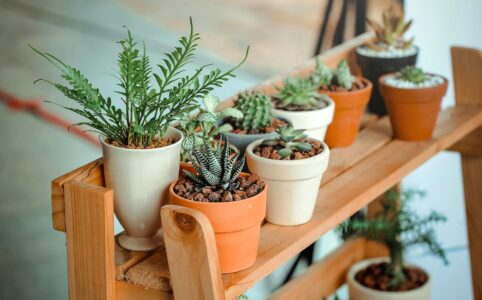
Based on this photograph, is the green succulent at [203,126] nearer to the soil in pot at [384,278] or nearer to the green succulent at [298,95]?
the green succulent at [298,95]

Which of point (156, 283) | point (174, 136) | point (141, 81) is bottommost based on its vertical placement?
point (156, 283)

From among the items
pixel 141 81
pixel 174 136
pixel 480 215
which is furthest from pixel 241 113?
pixel 480 215

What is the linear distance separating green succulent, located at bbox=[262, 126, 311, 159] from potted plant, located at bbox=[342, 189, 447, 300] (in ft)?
3.07

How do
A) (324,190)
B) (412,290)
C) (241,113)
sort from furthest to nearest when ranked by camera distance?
(412,290) < (324,190) < (241,113)

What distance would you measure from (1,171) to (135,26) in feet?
1.60

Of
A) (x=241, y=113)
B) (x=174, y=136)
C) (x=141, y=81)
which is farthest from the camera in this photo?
(x=241, y=113)

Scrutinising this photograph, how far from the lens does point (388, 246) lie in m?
2.40

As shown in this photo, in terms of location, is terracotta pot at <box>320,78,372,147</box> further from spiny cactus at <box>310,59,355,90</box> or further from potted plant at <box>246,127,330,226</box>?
potted plant at <box>246,127,330,226</box>

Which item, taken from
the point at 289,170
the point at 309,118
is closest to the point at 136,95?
the point at 289,170

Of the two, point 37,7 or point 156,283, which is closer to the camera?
point 156,283

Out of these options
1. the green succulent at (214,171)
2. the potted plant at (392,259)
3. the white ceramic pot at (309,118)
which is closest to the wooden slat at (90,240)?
the green succulent at (214,171)

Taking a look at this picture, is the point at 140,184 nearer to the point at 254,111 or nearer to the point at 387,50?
the point at 254,111

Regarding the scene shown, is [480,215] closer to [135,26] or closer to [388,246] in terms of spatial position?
[388,246]

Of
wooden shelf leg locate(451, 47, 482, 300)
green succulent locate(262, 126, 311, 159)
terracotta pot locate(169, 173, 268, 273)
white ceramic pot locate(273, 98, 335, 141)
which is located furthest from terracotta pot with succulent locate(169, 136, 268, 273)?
wooden shelf leg locate(451, 47, 482, 300)
